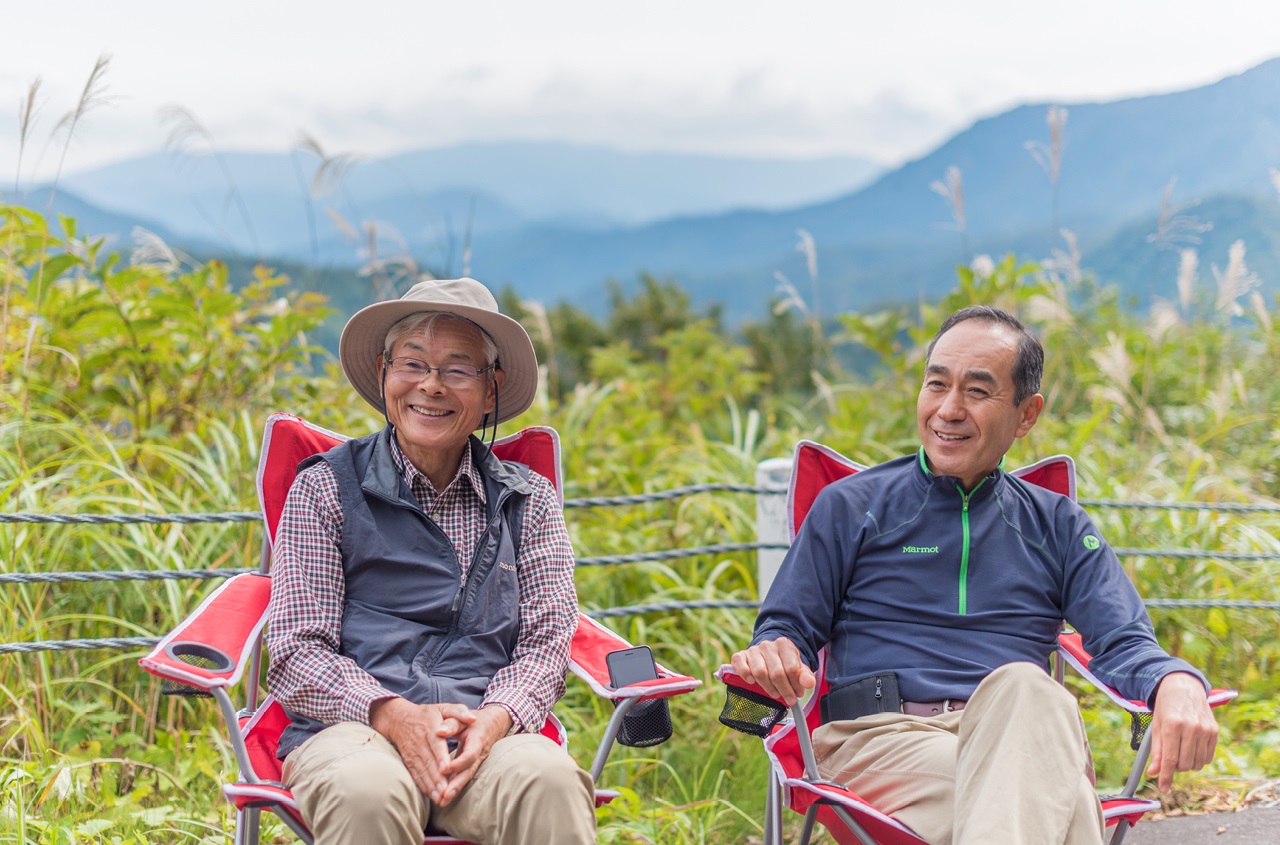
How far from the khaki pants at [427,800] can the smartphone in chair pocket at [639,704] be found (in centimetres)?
19

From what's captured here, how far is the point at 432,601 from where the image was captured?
1980 mm

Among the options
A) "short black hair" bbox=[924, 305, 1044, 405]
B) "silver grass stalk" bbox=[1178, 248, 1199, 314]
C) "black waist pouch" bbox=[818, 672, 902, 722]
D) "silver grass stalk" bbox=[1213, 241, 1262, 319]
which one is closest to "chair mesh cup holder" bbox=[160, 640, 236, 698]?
"black waist pouch" bbox=[818, 672, 902, 722]

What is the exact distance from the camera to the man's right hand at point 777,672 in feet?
5.88

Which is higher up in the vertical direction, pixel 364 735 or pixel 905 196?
pixel 905 196

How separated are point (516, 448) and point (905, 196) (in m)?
97.8

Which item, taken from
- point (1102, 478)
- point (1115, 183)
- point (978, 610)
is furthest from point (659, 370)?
point (1115, 183)

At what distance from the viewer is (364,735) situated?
5.78 feet

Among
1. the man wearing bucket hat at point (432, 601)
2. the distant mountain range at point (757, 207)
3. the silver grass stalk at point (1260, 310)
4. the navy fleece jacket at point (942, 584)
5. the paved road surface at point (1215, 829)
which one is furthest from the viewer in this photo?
the silver grass stalk at point (1260, 310)

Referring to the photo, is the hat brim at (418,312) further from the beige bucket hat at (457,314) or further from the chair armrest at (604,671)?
the chair armrest at (604,671)

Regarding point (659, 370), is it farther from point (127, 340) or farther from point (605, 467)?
point (127, 340)

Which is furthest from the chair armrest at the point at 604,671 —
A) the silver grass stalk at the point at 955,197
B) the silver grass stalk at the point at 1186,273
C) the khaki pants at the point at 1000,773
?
the silver grass stalk at the point at 1186,273

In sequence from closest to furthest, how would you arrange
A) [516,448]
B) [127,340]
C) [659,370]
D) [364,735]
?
[364,735] → [516,448] → [127,340] → [659,370]

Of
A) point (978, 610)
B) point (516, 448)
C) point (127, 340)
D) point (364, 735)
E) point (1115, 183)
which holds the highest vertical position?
point (1115, 183)

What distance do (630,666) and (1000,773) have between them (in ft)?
2.17
